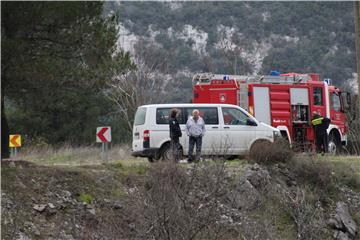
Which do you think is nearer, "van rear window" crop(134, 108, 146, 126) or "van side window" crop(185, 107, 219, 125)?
"van rear window" crop(134, 108, 146, 126)

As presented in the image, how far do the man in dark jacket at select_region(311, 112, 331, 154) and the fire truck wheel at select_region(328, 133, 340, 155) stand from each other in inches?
32.2

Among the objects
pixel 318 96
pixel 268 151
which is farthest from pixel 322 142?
pixel 268 151

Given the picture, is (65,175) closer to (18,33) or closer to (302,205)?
(18,33)

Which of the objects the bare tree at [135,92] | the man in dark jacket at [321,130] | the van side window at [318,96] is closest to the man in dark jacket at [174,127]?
the man in dark jacket at [321,130]

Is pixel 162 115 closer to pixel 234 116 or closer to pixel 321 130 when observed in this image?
pixel 234 116

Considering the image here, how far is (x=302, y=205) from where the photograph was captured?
61.4ft

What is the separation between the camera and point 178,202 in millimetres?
11508

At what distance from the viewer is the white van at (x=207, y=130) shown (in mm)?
22047

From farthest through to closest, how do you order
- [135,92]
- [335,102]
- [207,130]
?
[135,92]
[335,102]
[207,130]

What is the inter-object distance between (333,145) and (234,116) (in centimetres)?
586

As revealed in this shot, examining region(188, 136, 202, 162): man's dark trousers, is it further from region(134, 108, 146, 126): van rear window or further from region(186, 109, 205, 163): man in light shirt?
region(134, 108, 146, 126): van rear window

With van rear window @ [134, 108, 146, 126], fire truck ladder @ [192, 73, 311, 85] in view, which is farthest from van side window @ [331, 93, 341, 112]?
van rear window @ [134, 108, 146, 126]

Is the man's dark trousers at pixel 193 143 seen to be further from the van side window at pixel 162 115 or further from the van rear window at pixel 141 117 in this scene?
the van rear window at pixel 141 117

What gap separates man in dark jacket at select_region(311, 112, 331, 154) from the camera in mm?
25422
